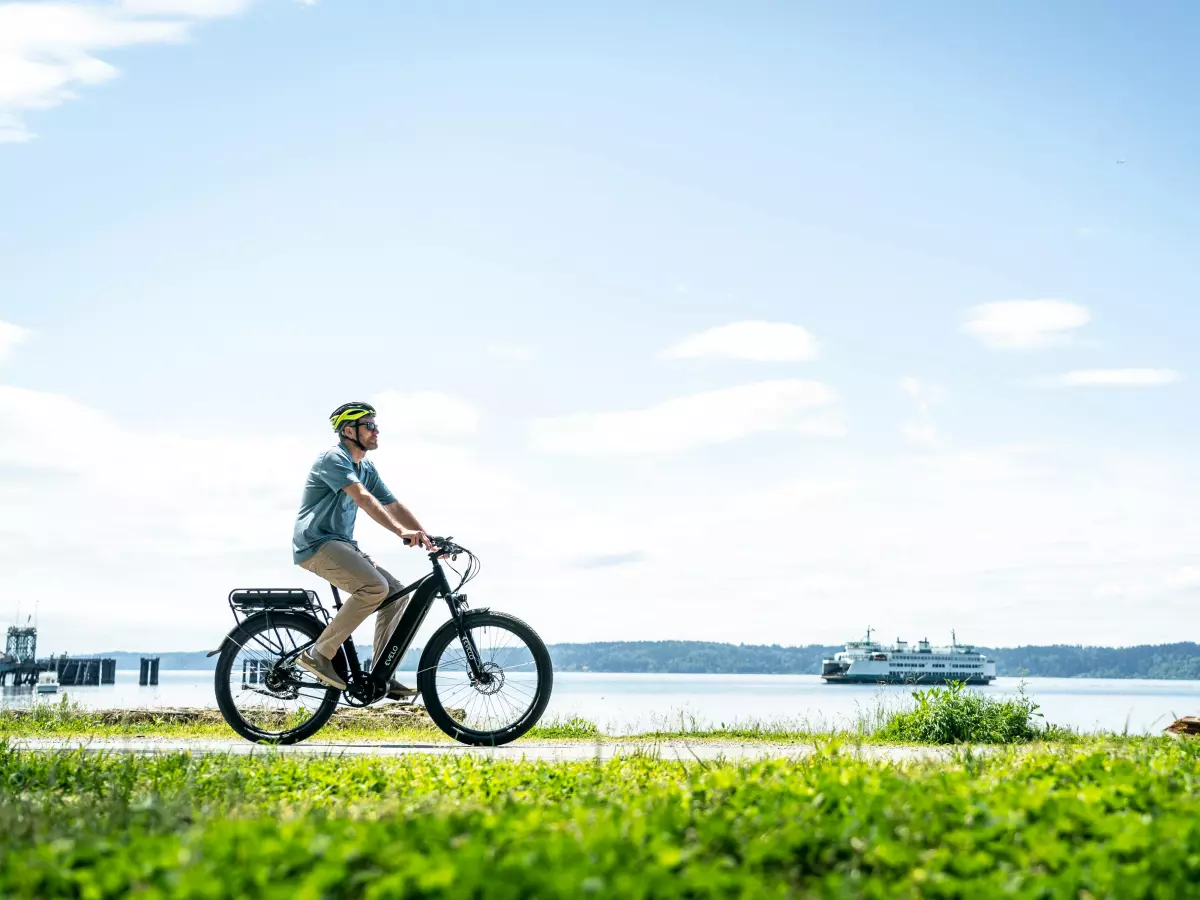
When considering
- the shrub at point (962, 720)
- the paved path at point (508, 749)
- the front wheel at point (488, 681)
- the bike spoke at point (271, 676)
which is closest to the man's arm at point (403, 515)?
the front wheel at point (488, 681)

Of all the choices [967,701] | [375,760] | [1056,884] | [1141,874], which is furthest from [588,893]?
[967,701]

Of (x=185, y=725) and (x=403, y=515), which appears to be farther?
(x=185, y=725)

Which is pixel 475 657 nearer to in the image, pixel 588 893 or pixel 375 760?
pixel 375 760

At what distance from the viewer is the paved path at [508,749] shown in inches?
271

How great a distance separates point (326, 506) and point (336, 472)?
26cm

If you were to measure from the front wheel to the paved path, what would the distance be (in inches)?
6.9

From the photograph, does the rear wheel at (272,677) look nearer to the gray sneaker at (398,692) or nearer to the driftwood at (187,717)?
the gray sneaker at (398,692)

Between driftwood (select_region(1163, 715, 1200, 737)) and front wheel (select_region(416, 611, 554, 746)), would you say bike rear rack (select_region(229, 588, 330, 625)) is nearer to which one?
front wheel (select_region(416, 611, 554, 746))

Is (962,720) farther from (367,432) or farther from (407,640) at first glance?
(367,432)

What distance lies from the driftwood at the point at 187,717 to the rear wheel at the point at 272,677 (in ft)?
9.17

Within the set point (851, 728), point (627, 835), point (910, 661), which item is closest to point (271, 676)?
point (627, 835)

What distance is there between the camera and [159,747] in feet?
24.7

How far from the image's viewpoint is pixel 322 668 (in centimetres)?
804

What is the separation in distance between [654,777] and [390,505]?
12.3ft
